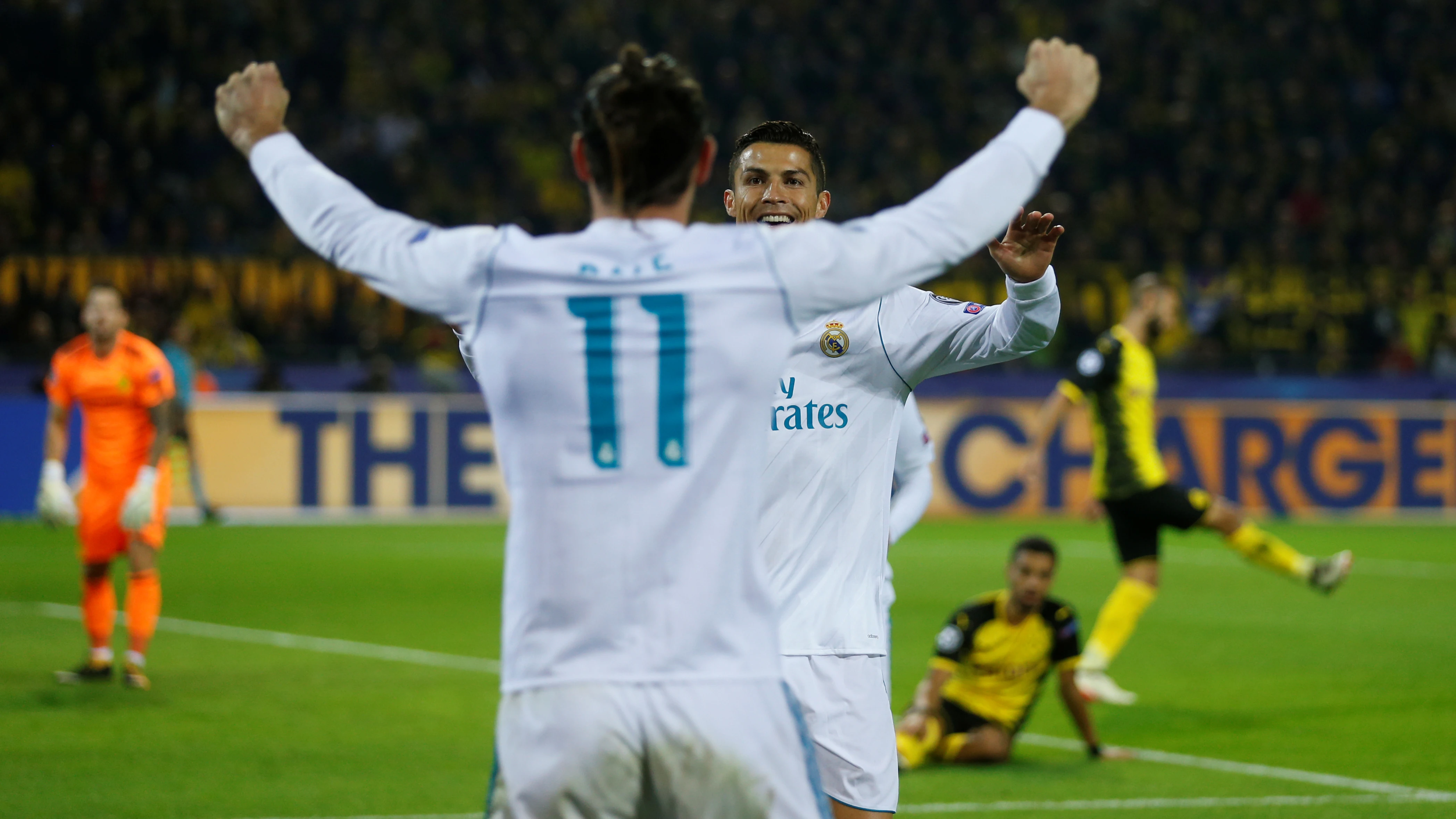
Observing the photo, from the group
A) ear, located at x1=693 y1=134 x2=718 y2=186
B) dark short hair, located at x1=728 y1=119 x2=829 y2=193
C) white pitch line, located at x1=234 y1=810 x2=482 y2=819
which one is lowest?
white pitch line, located at x1=234 y1=810 x2=482 y2=819

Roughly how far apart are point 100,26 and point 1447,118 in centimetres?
2093

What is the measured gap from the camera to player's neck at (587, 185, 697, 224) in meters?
2.79

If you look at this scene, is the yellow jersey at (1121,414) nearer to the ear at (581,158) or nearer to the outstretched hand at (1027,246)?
the outstretched hand at (1027,246)

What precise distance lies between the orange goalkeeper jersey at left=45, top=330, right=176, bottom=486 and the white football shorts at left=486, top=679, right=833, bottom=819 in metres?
7.71

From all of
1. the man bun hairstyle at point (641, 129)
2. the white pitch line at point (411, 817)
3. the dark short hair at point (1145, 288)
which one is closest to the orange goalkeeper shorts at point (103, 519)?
the white pitch line at point (411, 817)

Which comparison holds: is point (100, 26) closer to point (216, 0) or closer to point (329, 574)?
point (216, 0)

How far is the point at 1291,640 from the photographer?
39.6 feet

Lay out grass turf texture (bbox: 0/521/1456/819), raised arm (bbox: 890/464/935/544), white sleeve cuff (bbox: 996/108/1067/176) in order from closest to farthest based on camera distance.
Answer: white sleeve cuff (bbox: 996/108/1067/176) → raised arm (bbox: 890/464/935/544) → grass turf texture (bbox: 0/521/1456/819)

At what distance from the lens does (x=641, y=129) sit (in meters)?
2.72

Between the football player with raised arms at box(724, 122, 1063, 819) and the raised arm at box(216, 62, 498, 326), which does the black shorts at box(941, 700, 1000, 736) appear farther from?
the raised arm at box(216, 62, 498, 326)

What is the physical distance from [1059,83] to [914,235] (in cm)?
42

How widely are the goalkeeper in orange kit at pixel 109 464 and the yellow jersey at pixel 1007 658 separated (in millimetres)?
4561

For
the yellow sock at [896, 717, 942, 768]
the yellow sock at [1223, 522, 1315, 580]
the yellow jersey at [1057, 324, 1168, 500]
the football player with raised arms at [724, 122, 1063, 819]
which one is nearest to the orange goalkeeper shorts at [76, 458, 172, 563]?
the yellow sock at [896, 717, 942, 768]

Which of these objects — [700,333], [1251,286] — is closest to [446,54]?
[1251,286]
